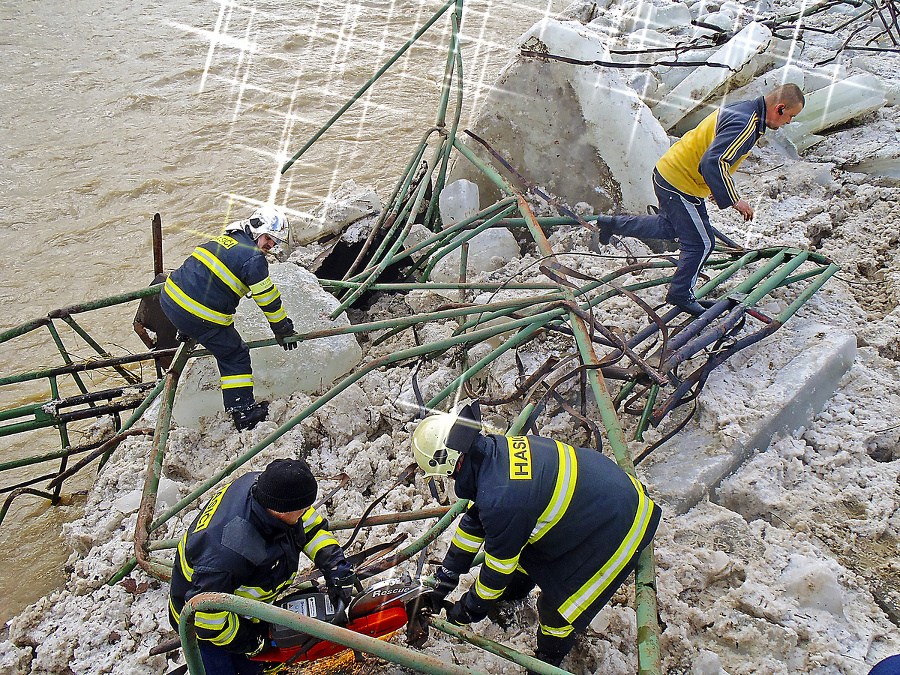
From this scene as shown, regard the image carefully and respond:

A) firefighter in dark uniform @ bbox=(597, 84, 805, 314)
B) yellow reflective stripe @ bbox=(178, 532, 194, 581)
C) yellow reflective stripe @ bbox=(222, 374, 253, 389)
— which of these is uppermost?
firefighter in dark uniform @ bbox=(597, 84, 805, 314)

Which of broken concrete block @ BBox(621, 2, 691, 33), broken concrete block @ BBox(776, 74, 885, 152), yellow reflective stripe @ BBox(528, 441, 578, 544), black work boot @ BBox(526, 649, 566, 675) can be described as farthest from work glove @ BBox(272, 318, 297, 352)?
broken concrete block @ BBox(621, 2, 691, 33)

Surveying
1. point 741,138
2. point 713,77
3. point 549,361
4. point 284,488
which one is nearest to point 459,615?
point 284,488

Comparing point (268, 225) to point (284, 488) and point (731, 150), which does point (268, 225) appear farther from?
A: point (731, 150)

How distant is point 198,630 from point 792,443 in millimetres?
2748

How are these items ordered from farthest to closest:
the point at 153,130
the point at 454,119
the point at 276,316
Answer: the point at 153,130, the point at 454,119, the point at 276,316

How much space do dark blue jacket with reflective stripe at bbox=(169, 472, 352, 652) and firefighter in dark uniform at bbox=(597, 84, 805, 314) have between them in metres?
2.55

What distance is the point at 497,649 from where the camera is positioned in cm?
211

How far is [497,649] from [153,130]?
9.65 meters

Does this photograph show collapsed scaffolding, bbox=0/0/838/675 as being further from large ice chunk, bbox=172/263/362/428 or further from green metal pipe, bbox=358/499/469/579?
large ice chunk, bbox=172/263/362/428

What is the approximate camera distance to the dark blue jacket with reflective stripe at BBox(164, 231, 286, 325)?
11.5 ft

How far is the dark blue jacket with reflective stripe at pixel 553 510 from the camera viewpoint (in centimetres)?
199

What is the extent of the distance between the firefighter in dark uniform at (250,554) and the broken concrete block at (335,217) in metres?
3.43

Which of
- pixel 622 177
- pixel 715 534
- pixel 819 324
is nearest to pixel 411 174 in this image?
pixel 622 177

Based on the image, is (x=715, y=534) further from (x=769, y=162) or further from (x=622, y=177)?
(x=769, y=162)
